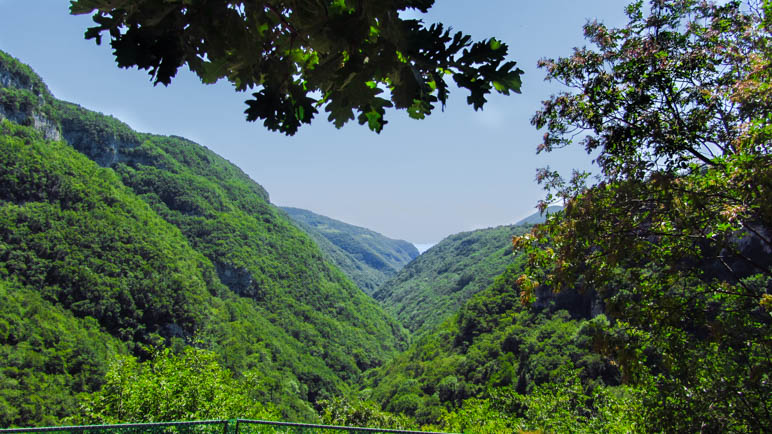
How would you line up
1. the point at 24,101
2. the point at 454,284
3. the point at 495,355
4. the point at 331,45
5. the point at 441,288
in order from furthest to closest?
the point at 441,288 → the point at 454,284 → the point at 24,101 → the point at 495,355 → the point at 331,45

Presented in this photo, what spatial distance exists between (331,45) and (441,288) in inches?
6753

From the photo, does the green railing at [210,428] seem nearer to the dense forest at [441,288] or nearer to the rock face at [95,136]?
the dense forest at [441,288]

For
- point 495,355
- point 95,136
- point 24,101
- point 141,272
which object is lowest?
point 495,355

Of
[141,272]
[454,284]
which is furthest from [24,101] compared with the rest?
[454,284]

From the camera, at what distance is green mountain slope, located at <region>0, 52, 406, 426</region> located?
6294 centimetres

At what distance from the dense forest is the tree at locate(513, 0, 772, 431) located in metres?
0.04

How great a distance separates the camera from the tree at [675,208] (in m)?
4.56

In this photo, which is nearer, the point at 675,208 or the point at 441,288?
the point at 675,208

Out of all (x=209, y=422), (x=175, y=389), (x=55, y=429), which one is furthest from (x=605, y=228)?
(x=175, y=389)

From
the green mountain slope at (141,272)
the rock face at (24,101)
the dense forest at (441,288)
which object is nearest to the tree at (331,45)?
the dense forest at (441,288)

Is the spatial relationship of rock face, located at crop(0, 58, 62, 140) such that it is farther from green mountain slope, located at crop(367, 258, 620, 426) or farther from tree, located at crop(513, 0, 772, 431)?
tree, located at crop(513, 0, 772, 431)

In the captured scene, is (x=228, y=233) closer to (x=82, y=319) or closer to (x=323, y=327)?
(x=323, y=327)

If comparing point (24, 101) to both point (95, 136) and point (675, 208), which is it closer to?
point (95, 136)

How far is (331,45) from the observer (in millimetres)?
1181
